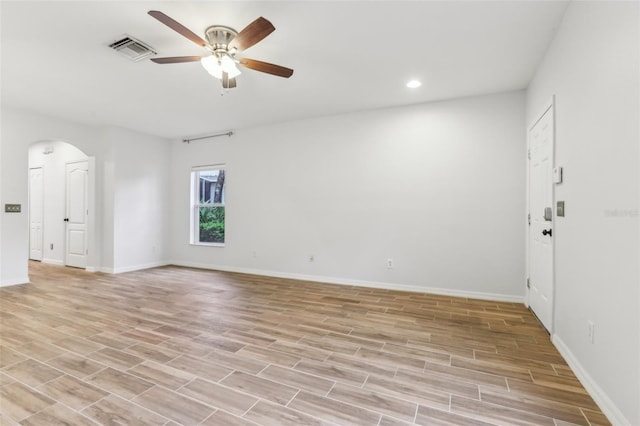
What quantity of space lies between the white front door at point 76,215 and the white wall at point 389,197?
8.64ft

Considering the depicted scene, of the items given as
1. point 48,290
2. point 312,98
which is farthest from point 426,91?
point 48,290

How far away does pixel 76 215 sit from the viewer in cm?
592

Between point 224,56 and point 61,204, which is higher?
point 224,56

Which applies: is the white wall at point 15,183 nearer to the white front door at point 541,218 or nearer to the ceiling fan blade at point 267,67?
the ceiling fan blade at point 267,67

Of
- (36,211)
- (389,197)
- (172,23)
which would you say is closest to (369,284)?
(389,197)

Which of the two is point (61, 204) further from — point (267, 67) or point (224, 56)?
point (267, 67)

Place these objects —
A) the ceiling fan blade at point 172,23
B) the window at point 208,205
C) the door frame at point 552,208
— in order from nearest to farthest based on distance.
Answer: the ceiling fan blade at point 172,23, the door frame at point 552,208, the window at point 208,205

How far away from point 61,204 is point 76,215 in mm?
632

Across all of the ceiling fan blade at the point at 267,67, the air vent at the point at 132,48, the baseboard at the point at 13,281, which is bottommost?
the baseboard at the point at 13,281

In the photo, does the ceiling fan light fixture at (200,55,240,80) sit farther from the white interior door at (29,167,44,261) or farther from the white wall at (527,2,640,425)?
the white interior door at (29,167,44,261)

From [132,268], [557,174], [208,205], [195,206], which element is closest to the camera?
[557,174]

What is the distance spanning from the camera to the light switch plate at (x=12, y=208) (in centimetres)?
439

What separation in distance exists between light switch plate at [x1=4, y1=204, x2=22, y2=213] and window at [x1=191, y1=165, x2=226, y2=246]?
2551 mm

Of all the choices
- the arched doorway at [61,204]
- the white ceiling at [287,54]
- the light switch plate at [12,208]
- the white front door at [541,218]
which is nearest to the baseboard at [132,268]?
the arched doorway at [61,204]
